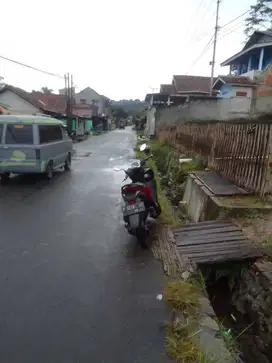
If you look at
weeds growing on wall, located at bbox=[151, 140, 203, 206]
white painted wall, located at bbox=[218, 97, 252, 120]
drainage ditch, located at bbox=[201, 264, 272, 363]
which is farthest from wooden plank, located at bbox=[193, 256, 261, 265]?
white painted wall, located at bbox=[218, 97, 252, 120]

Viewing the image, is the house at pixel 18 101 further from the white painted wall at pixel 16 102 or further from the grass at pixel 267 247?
the grass at pixel 267 247

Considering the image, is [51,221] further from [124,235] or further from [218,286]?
[218,286]

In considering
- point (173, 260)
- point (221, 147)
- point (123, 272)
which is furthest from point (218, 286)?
point (221, 147)

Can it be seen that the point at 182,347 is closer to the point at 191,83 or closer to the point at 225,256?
the point at 225,256

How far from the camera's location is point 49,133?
10125mm

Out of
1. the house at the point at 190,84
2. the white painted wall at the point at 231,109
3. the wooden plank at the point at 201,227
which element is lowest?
the wooden plank at the point at 201,227

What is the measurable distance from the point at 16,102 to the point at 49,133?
22141 millimetres

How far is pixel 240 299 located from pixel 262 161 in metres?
2.79

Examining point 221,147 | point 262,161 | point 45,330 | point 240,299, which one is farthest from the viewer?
point 221,147

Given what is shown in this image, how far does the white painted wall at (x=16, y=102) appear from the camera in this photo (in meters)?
28.7

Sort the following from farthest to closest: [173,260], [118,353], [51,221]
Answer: [51,221], [173,260], [118,353]

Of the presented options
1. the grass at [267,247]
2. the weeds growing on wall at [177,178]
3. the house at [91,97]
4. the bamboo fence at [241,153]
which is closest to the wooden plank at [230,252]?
the grass at [267,247]

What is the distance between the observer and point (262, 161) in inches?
211

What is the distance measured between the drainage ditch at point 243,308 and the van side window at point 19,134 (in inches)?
286
